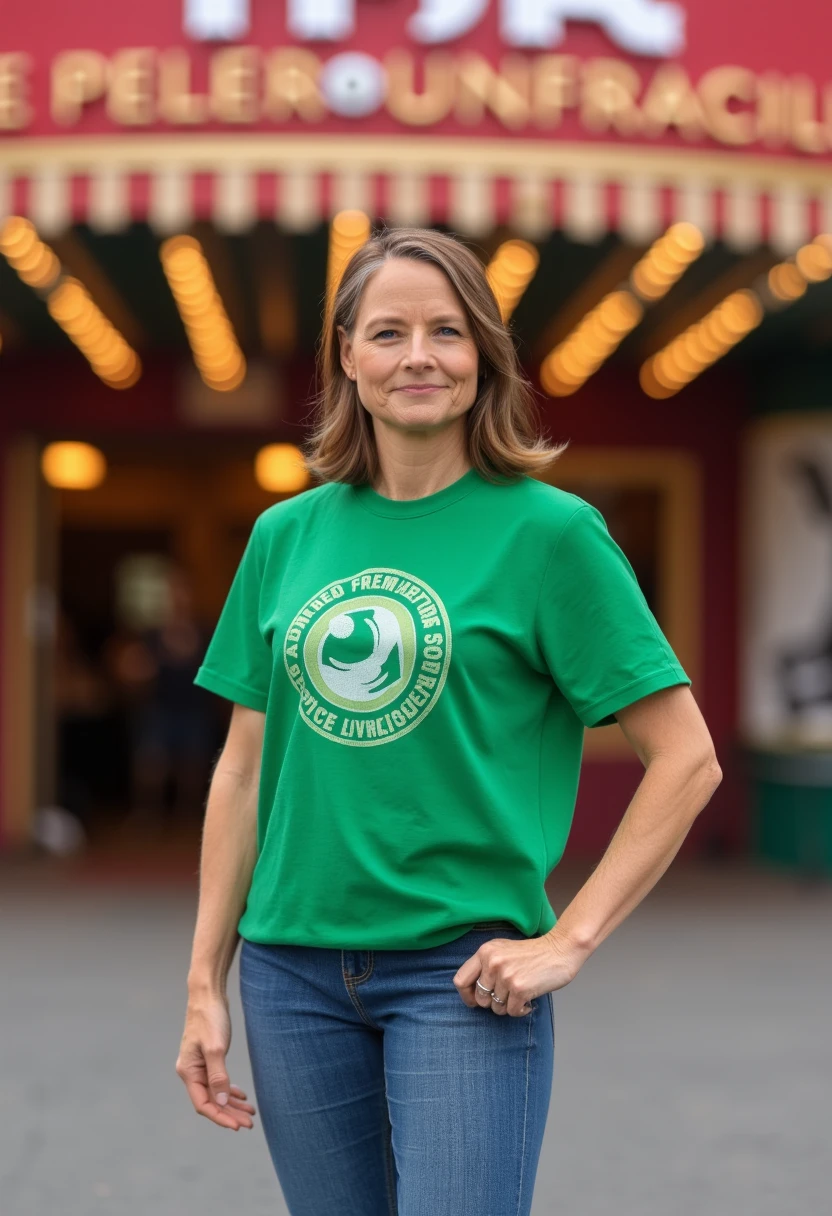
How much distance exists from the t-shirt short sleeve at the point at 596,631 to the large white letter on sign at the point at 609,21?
4604mm

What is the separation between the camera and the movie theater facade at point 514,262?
5.84 m

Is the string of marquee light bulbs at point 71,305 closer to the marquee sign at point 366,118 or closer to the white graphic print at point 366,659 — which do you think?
the marquee sign at point 366,118

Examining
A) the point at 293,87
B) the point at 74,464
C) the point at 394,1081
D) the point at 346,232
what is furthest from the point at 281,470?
the point at 394,1081

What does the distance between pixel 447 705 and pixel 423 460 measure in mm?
334

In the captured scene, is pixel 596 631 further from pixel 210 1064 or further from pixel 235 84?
pixel 235 84

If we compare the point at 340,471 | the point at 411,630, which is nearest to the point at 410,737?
the point at 411,630

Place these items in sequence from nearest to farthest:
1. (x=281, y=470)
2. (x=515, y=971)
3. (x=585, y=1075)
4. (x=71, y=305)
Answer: (x=515, y=971) → (x=585, y=1075) → (x=71, y=305) → (x=281, y=470)

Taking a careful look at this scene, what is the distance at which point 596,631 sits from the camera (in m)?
1.81

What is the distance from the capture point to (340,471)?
79.0 inches

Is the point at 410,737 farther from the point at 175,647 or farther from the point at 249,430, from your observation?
the point at 175,647

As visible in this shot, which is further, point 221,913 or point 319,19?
point 319,19

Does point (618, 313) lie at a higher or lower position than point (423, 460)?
higher

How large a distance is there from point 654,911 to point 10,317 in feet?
15.4

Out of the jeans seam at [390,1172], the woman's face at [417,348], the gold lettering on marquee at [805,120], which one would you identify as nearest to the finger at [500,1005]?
the jeans seam at [390,1172]
